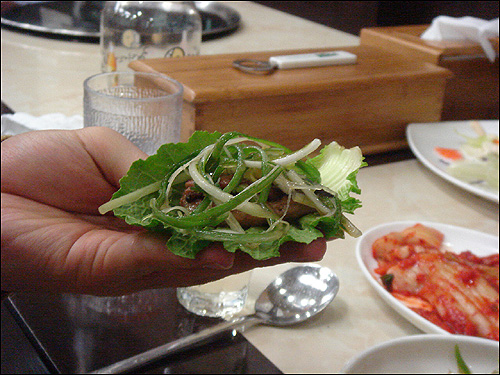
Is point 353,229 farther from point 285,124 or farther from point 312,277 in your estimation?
point 285,124

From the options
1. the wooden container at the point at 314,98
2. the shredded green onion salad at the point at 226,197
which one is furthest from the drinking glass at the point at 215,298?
the wooden container at the point at 314,98

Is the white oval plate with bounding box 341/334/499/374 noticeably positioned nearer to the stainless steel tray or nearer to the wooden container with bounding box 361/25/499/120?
the wooden container with bounding box 361/25/499/120

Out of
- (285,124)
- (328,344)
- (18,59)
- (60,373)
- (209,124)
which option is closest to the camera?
(60,373)

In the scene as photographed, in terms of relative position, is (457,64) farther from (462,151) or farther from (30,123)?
(30,123)

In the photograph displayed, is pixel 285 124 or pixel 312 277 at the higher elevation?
pixel 285 124

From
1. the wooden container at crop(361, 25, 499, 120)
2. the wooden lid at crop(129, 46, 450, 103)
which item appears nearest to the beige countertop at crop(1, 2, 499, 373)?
the wooden lid at crop(129, 46, 450, 103)

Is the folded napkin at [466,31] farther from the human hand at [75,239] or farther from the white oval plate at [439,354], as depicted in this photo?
the human hand at [75,239]

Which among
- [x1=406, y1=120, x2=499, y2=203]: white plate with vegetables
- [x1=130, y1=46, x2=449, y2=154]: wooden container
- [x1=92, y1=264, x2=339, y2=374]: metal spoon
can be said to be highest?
[x1=130, y1=46, x2=449, y2=154]: wooden container

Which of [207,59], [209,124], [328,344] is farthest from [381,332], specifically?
[207,59]
